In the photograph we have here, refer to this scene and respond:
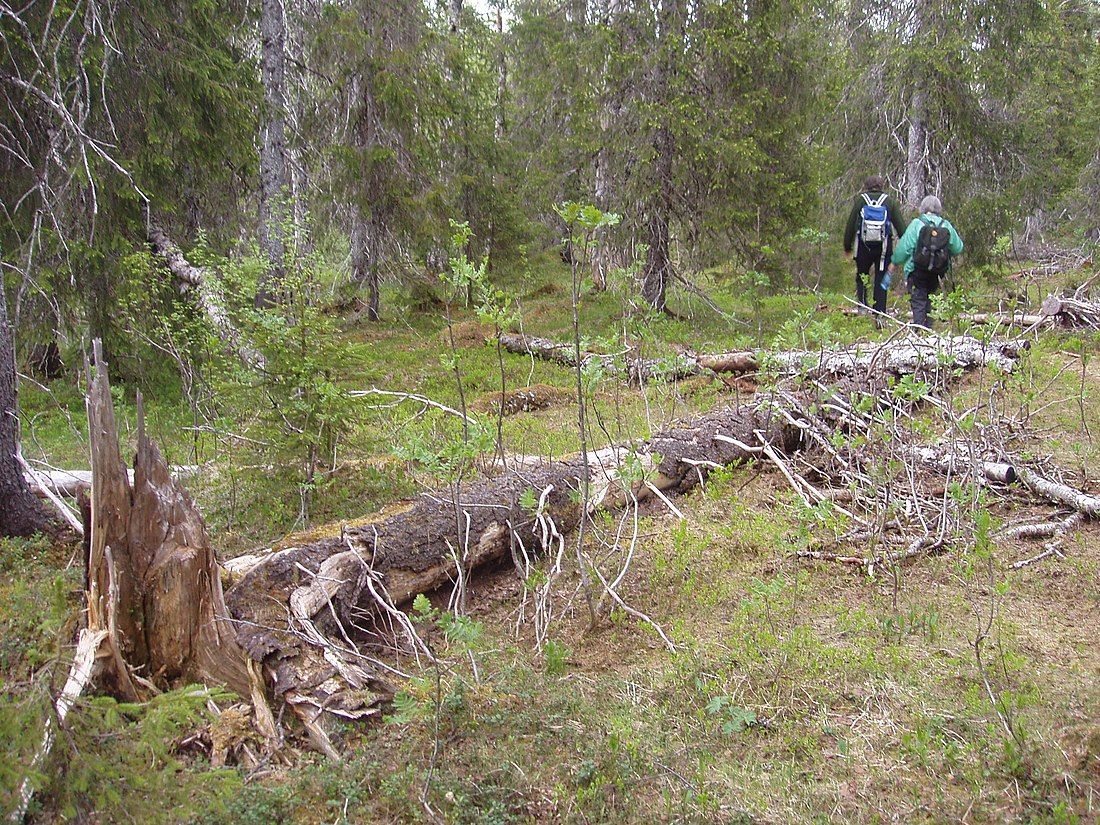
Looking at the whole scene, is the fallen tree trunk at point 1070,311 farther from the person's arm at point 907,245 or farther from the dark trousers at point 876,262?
the person's arm at point 907,245

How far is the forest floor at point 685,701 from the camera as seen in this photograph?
9.09 feet

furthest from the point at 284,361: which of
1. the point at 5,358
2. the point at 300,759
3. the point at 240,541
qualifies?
the point at 300,759

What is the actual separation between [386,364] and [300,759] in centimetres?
926

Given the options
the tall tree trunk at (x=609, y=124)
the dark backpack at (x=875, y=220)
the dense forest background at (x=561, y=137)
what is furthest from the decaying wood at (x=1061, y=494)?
the tall tree trunk at (x=609, y=124)

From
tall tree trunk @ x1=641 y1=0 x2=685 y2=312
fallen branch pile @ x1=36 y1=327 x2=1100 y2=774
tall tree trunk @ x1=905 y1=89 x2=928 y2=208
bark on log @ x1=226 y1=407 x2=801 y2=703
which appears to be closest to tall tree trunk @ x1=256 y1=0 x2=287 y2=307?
tall tree trunk @ x1=641 y1=0 x2=685 y2=312

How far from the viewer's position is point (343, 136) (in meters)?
14.8

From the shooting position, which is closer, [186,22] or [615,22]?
[186,22]

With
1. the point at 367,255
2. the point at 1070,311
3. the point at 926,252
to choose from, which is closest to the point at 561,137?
the point at 367,255

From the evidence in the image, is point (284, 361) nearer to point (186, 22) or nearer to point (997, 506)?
point (997, 506)

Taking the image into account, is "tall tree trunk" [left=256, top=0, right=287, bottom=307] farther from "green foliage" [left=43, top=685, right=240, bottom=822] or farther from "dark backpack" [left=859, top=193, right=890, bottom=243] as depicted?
"green foliage" [left=43, top=685, right=240, bottom=822]

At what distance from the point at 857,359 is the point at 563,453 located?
2823 millimetres

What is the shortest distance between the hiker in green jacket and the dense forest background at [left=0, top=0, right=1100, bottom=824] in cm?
118

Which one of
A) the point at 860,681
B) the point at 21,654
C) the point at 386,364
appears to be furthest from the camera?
the point at 386,364

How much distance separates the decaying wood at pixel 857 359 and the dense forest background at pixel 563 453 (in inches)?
5.0
